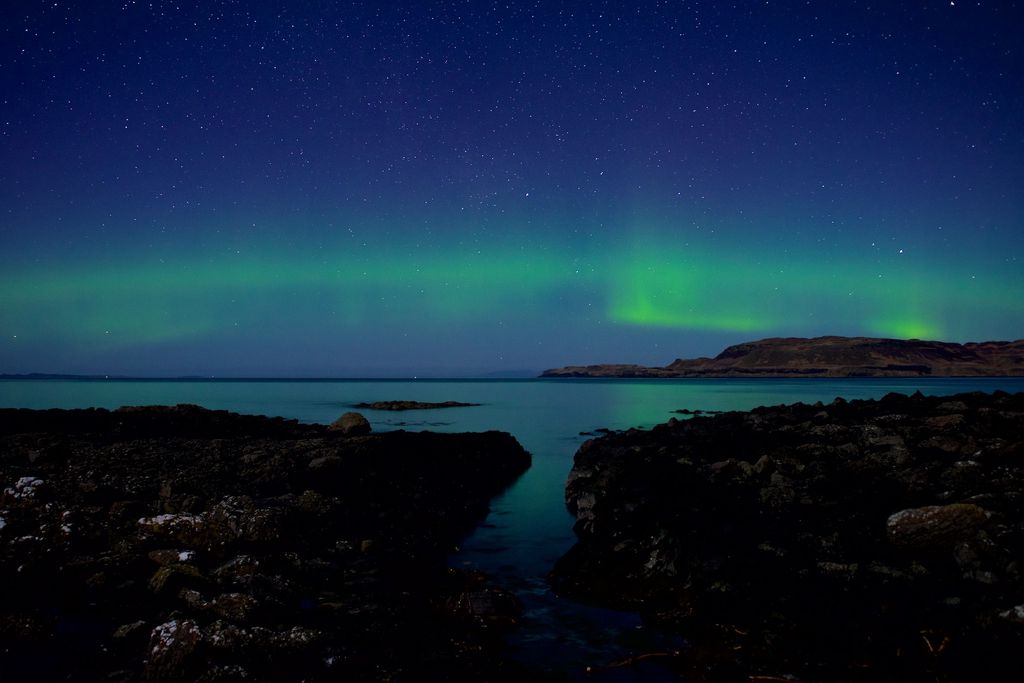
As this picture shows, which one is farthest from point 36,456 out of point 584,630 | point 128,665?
point 584,630

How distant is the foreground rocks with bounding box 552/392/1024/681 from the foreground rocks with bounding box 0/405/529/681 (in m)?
2.66

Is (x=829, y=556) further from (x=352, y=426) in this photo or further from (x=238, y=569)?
(x=352, y=426)

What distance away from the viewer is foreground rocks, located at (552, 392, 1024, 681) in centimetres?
685

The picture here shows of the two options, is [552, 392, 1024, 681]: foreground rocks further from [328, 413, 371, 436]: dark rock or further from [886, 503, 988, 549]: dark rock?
[328, 413, 371, 436]: dark rock

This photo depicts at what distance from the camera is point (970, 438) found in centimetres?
1501

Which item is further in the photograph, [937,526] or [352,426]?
[352,426]

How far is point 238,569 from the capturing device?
925 cm

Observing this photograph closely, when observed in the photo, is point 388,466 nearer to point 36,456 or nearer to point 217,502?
point 217,502

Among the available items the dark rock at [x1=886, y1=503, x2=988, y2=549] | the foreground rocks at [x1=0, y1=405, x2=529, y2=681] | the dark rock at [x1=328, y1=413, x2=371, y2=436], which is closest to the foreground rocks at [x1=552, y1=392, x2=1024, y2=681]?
the dark rock at [x1=886, y1=503, x2=988, y2=549]

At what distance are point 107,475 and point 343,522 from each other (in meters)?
7.30

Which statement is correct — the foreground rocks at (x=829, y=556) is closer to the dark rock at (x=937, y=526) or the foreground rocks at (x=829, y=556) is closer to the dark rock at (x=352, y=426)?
the dark rock at (x=937, y=526)

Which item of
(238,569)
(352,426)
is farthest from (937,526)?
(352,426)

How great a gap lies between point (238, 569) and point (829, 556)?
30.5ft

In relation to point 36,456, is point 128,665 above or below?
below
